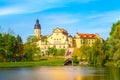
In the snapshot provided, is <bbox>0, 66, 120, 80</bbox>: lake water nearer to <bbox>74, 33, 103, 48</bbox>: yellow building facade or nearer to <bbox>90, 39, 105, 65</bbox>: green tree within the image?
<bbox>90, 39, 105, 65</bbox>: green tree

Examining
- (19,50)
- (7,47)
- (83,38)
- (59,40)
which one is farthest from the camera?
(59,40)

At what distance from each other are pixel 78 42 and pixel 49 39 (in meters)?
13.2

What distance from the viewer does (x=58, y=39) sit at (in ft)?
516

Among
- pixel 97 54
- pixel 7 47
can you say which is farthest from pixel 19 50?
pixel 97 54

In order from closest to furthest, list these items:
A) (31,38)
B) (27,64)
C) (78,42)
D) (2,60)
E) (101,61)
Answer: (101,61) < (27,64) < (2,60) < (31,38) < (78,42)

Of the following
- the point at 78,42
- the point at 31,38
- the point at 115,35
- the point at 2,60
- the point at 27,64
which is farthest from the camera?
the point at 78,42

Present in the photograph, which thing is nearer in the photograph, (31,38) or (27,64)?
(27,64)

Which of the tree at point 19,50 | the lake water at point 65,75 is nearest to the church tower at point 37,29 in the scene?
the tree at point 19,50

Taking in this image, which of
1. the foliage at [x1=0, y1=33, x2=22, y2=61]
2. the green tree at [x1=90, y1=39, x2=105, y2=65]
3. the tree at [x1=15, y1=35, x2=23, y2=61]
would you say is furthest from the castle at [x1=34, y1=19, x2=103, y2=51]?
the green tree at [x1=90, y1=39, x2=105, y2=65]

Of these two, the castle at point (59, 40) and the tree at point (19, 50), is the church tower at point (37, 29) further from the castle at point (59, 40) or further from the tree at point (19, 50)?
the tree at point (19, 50)

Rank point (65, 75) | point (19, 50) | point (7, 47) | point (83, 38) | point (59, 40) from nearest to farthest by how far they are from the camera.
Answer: point (65, 75) → point (7, 47) → point (19, 50) → point (83, 38) → point (59, 40)

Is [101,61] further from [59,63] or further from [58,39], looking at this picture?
[58,39]

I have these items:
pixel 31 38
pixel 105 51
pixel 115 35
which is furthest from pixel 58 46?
pixel 115 35

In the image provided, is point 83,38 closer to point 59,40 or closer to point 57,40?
point 59,40
